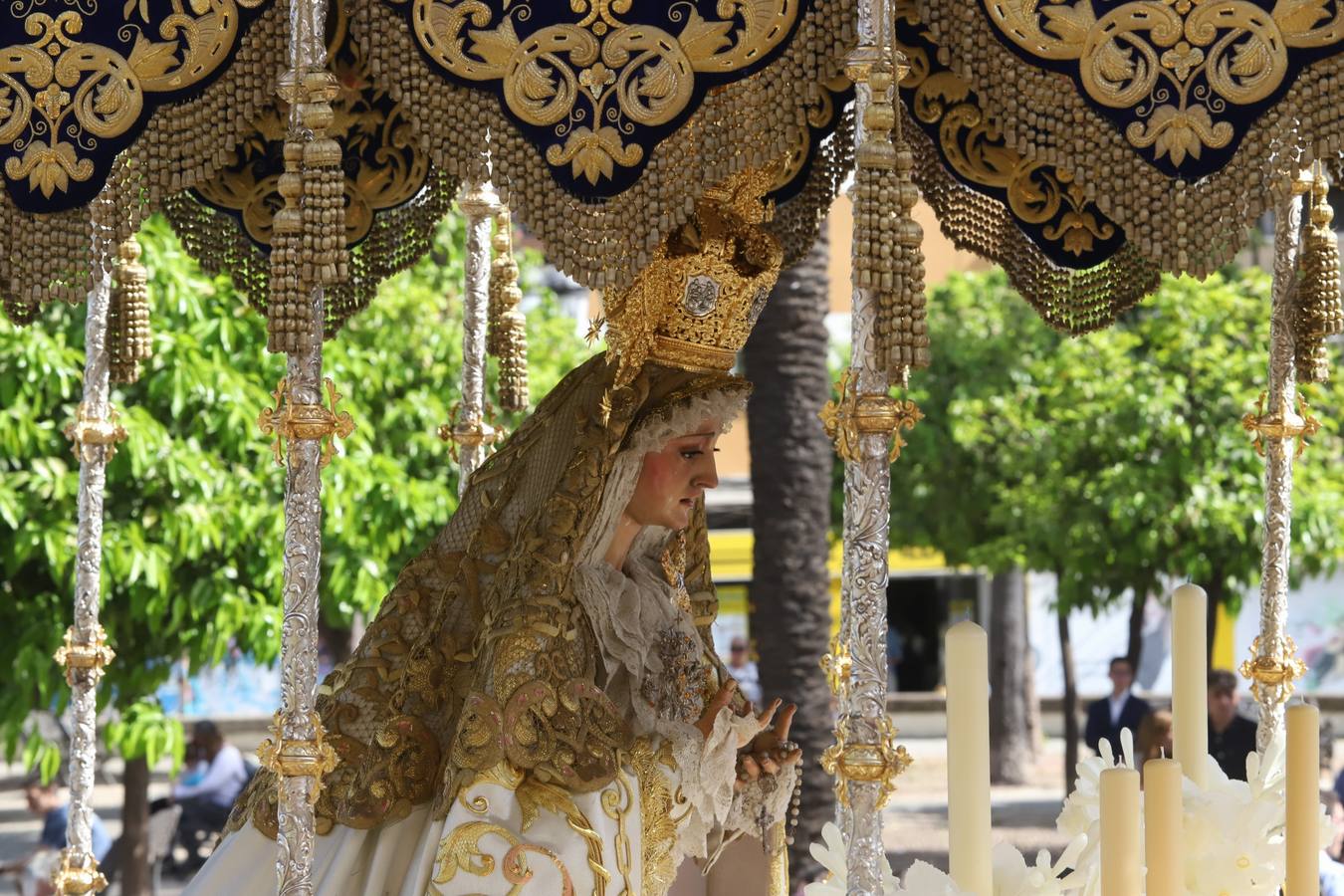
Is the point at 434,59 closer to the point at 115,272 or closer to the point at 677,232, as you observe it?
the point at 677,232

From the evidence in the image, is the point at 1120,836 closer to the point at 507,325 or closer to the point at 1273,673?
the point at 1273,673

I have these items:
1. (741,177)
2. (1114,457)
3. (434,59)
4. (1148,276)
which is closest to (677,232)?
(741,177)

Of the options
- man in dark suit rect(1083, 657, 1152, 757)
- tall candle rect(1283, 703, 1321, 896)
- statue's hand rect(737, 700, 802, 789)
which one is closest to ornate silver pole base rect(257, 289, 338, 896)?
statue's hand rect(737, 700, 802, 789)

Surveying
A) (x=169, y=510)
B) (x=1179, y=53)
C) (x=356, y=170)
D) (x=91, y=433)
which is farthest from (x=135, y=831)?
(x=1179, y=53)

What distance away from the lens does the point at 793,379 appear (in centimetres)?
793

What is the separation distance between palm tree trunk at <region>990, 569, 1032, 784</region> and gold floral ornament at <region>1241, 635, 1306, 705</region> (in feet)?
36.4

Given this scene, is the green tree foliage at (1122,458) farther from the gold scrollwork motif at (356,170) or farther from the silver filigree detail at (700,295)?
the gold scrollwork motif at (356,170)

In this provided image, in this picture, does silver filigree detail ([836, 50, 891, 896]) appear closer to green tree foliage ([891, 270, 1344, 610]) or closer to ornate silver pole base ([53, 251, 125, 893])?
ornate silver pole base ([53, 251, 125, 893])

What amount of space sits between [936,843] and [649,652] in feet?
30.1

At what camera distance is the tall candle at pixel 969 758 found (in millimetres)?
2471

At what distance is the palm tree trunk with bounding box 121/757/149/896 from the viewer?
8.55 metres

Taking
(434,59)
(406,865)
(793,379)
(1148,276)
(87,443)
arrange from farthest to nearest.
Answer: (793,379), (87,443), (1148,276), (406,865), (434,59)

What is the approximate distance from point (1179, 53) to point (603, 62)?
960 millimetres

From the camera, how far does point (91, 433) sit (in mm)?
4656
